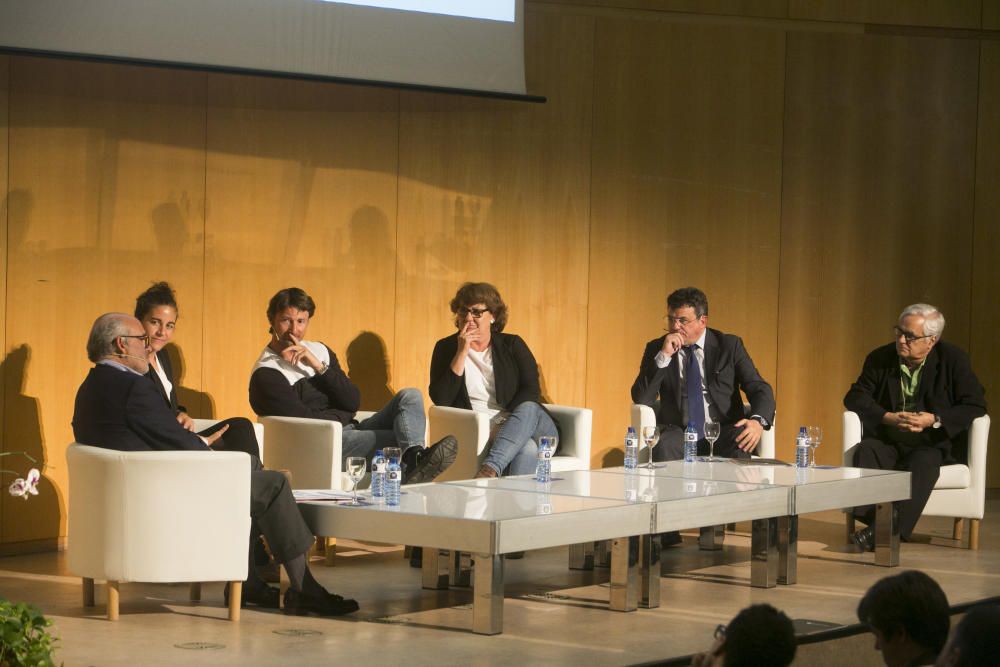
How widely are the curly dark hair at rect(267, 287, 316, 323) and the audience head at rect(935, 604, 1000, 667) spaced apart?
438 cm

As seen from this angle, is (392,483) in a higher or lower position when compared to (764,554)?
higher

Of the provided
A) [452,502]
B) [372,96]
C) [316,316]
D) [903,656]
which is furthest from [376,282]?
[903,656]

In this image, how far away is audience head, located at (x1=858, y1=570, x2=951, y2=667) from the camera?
2578 mm

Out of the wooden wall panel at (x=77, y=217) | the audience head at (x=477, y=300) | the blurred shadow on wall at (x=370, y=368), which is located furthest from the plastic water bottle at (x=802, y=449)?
the wooden wall panel at (x=77, y=217)

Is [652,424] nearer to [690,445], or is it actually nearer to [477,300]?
[690,445]

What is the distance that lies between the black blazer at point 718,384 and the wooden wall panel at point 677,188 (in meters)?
0.97

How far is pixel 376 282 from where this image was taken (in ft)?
23.9

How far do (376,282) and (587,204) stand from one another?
1284 millimetres

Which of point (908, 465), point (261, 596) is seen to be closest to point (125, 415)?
point (261, 596)

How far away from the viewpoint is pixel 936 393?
22.3 feet

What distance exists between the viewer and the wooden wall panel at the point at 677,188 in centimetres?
791

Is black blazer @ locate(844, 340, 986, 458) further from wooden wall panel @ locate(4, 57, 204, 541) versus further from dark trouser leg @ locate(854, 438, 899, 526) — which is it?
wooden wall panel @ locate(4, 57, 204, 541)

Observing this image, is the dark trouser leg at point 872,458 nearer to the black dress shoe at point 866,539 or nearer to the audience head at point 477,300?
the black dress shoe at point 866,539

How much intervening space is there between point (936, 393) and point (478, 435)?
212 centimetres
